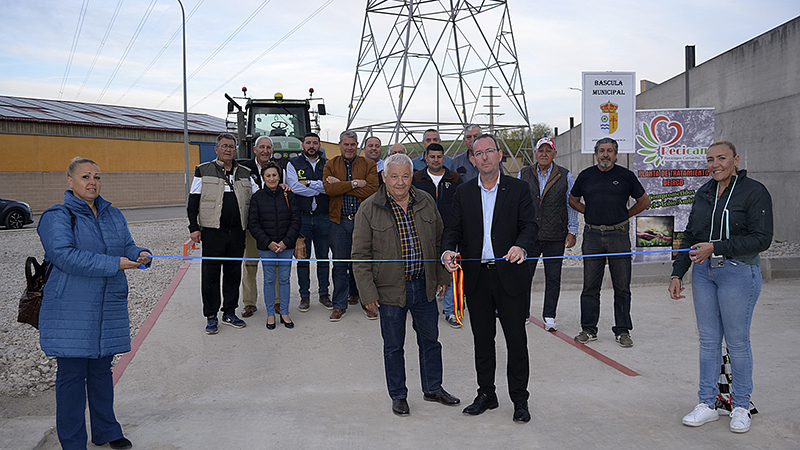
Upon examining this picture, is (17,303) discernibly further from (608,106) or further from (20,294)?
(608,106)

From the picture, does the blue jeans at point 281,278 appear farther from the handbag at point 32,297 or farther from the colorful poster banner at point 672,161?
the colorful poster banner at point 672,161

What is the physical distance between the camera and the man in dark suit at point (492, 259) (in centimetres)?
410

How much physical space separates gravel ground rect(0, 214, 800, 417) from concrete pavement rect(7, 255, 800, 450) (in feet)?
2.04

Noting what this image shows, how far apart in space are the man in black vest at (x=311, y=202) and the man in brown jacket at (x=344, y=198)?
0.23 meters

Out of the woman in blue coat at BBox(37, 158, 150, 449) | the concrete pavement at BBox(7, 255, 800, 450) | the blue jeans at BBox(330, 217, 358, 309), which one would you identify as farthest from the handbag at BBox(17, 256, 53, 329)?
the blue jeans at BBox(330, 217, 358, 309)

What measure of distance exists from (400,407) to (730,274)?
7.77 ft

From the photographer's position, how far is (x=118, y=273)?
12.4 feet

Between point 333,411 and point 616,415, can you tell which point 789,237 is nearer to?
point 616,415

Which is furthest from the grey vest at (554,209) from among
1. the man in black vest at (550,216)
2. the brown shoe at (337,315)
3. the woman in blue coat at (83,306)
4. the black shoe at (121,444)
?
the black shoe at (121,444)

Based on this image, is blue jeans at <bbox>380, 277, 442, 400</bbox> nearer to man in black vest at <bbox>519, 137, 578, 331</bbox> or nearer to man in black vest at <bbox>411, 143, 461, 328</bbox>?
man in black vest at <bbox>411, 143, 461, 328</bbox>

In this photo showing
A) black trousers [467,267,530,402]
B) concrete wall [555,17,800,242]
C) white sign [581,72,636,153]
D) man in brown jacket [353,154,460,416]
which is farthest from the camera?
concrete wall [555,17,800,242]

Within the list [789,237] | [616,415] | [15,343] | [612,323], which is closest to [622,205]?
[612,323]

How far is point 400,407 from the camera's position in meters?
4.18

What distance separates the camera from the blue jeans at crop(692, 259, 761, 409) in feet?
12.7
